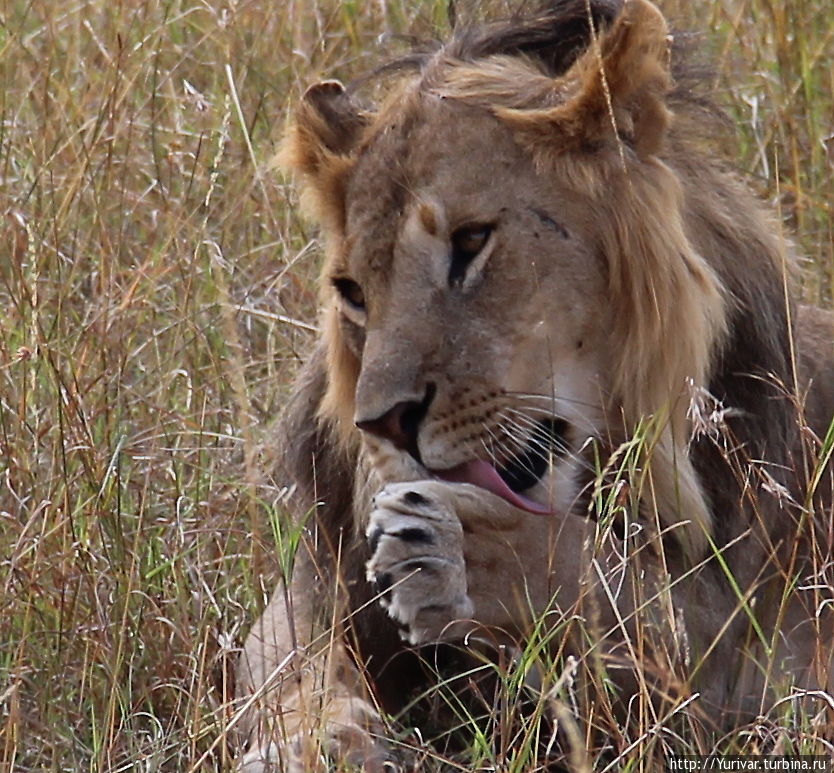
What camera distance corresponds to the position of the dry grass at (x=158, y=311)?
3.44 metres

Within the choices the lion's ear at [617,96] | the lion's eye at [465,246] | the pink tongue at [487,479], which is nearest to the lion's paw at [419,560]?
the pink tongue at [487,479]

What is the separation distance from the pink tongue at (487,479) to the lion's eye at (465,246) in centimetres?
34

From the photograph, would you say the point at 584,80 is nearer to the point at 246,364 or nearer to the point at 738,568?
the point at 738,568

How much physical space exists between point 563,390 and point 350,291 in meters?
0.49

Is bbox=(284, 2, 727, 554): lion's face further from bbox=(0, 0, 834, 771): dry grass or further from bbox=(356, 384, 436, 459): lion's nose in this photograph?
bbox=(0, 0, 834, 771): dry grass

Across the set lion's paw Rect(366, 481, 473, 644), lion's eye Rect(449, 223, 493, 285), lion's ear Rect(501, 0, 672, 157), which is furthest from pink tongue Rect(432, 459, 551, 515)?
lion's ear Rect(501, 0, 672, 157)

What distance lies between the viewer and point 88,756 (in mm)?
3289

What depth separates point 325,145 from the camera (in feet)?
11.4

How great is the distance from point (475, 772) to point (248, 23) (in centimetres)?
360

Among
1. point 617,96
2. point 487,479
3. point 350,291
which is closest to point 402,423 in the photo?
point 487,479

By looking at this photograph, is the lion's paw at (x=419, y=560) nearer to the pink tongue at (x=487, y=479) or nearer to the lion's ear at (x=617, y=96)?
the pink tongue at (x=487, y=479)

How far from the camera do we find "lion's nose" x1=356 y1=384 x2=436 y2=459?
2975mm

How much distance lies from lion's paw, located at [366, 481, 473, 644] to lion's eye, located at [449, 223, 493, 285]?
1.51ft

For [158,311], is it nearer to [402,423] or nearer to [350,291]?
[350,291]
